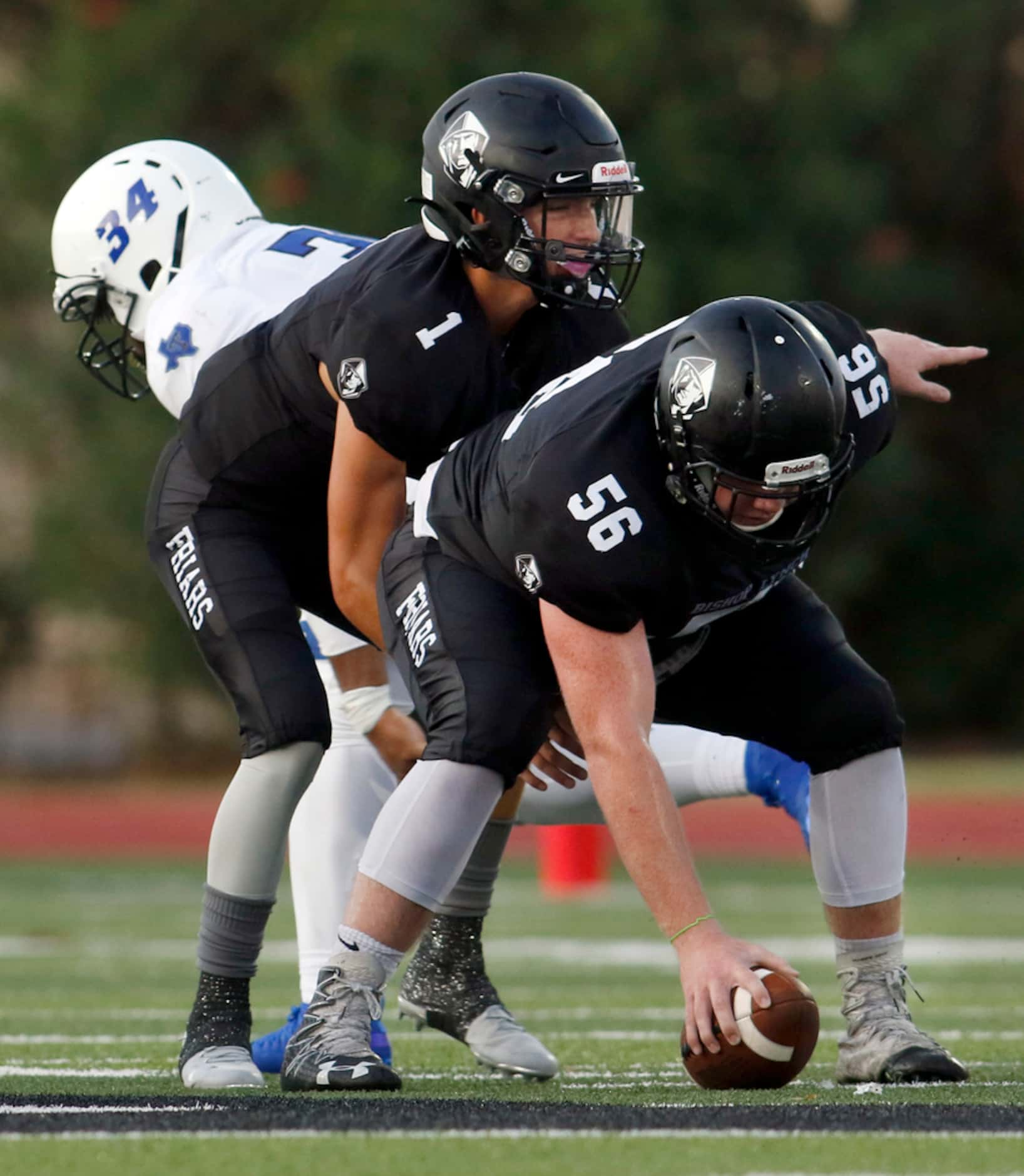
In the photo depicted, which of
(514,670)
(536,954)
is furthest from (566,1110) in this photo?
(536,954)

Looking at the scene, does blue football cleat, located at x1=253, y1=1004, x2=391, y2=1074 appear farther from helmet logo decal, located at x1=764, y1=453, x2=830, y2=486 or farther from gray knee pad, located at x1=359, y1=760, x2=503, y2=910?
helmet logo decal, located at x1=764, y1=453, x2=830, y2=486

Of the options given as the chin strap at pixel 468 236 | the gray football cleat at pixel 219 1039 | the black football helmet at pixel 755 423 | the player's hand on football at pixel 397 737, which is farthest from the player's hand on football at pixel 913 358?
the gray football cleat at pixel 219 1039

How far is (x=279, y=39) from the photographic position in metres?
19.7

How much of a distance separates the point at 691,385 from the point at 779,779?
1.17m

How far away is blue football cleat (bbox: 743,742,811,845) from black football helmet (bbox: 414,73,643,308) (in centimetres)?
96

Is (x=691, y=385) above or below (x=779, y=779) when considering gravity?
above

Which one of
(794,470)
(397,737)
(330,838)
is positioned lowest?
(330,838)

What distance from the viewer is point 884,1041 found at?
147 inches

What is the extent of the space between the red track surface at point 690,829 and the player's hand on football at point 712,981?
10340 millimetres

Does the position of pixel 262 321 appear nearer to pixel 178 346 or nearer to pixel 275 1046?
pixel 178 346

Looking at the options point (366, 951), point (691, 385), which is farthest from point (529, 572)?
point (366, 951)

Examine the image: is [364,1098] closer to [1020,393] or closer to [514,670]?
[514,670]

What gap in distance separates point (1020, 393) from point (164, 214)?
57.6 ft

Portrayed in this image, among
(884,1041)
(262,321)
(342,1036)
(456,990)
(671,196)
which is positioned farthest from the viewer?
(671,196)
